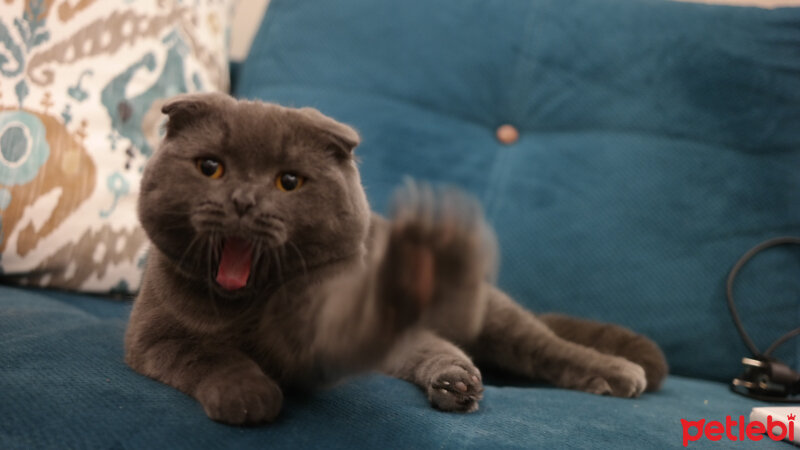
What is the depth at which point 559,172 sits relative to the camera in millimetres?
1450

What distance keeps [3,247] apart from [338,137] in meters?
0.82

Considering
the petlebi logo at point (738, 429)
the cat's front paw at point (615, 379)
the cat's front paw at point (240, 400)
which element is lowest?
the cat's front paw at point (615, 379)

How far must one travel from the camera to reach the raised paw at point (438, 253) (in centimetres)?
57

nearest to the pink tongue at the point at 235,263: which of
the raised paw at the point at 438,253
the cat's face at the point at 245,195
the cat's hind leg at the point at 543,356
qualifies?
the cat's face at the point at 245,195

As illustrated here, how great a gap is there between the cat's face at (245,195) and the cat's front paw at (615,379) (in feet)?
1.80

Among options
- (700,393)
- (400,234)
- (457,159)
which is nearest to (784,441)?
(700,393)

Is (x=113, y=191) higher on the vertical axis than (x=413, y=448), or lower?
higher

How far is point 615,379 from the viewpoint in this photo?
3.49 ft

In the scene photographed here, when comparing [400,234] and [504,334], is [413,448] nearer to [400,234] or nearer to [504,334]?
[400,234]

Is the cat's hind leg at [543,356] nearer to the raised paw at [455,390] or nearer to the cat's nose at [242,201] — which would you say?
the raised paw at [455,390]

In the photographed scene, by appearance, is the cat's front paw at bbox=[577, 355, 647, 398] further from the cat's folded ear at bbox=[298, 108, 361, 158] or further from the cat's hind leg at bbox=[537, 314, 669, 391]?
the cat's folded ear at bbox=[298, 108, 361, 158]

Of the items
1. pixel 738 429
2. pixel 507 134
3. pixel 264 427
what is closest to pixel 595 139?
pixel 507 134

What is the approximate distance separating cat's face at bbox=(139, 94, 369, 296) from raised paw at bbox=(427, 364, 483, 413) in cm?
23

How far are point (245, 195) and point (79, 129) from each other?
792 mm
